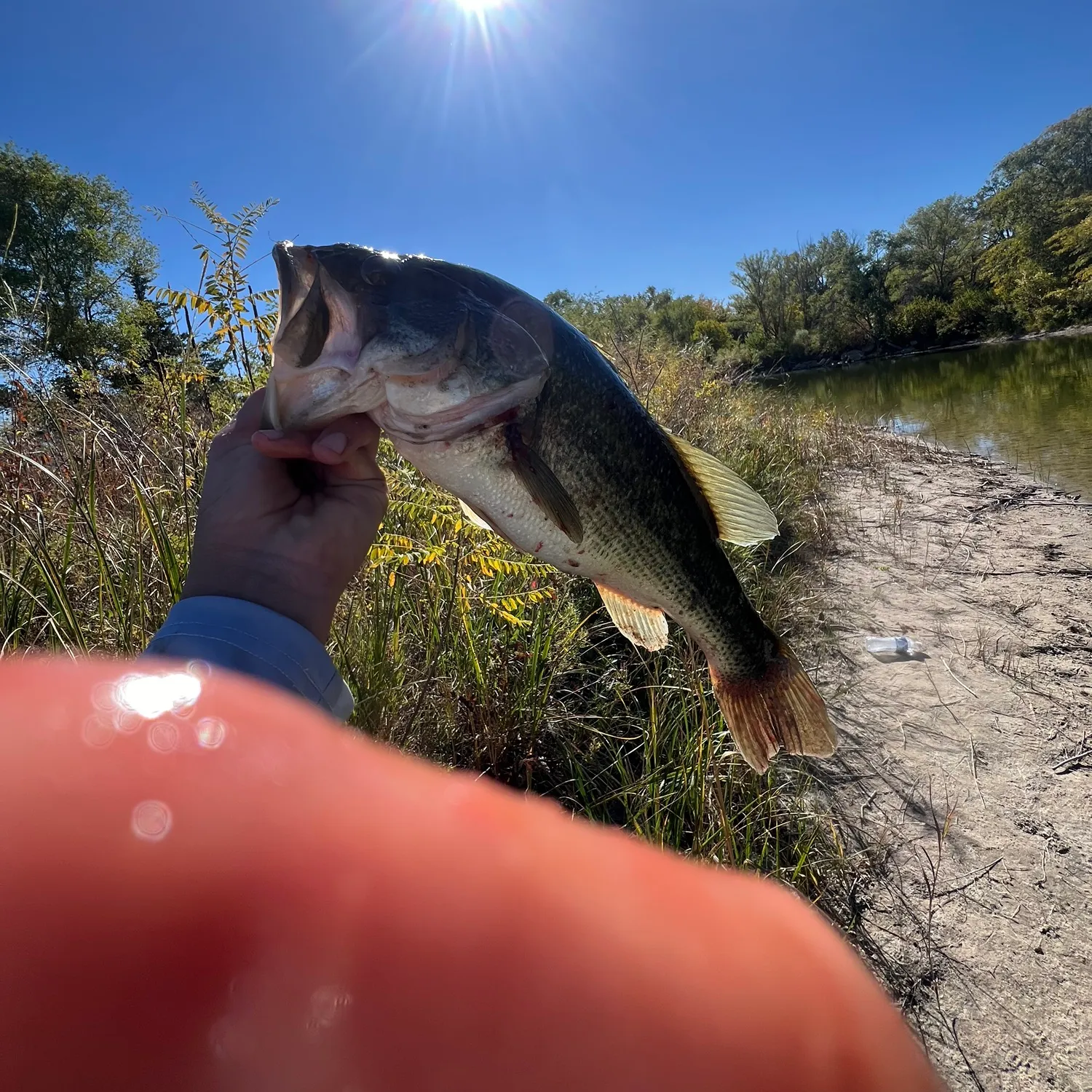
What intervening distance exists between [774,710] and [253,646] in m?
1.79

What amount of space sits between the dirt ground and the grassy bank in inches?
18.3

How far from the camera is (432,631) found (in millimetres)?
3006

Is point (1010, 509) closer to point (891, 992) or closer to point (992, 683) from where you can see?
point (992, 683)

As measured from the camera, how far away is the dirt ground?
7.84 ft

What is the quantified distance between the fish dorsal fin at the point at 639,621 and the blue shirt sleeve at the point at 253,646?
3.49 feet

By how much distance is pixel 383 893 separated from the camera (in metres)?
0.53

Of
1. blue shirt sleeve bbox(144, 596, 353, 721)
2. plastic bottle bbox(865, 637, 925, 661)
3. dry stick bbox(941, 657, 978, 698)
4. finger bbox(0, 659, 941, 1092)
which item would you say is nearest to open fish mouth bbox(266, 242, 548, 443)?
blue shirt sleeve bbox(144, 596, 353, 721)

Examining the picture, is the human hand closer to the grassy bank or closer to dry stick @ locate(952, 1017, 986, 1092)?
the grassy bank

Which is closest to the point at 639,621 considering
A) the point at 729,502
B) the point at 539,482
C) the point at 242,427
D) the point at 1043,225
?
the point at 729,502

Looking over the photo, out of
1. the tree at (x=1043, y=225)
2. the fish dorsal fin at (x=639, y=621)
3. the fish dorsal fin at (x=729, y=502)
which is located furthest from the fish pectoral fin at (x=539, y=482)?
the tree at (x=1043, y=225)

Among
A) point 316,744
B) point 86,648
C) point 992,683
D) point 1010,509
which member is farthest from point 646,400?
point 316,744

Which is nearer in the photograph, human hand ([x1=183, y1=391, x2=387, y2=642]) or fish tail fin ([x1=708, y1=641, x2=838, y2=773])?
human hand ([x1=183, y1=391, x2=387, y2=642])

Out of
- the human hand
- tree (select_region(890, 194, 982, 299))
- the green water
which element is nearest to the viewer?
the human hand

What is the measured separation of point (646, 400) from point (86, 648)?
666 cm
